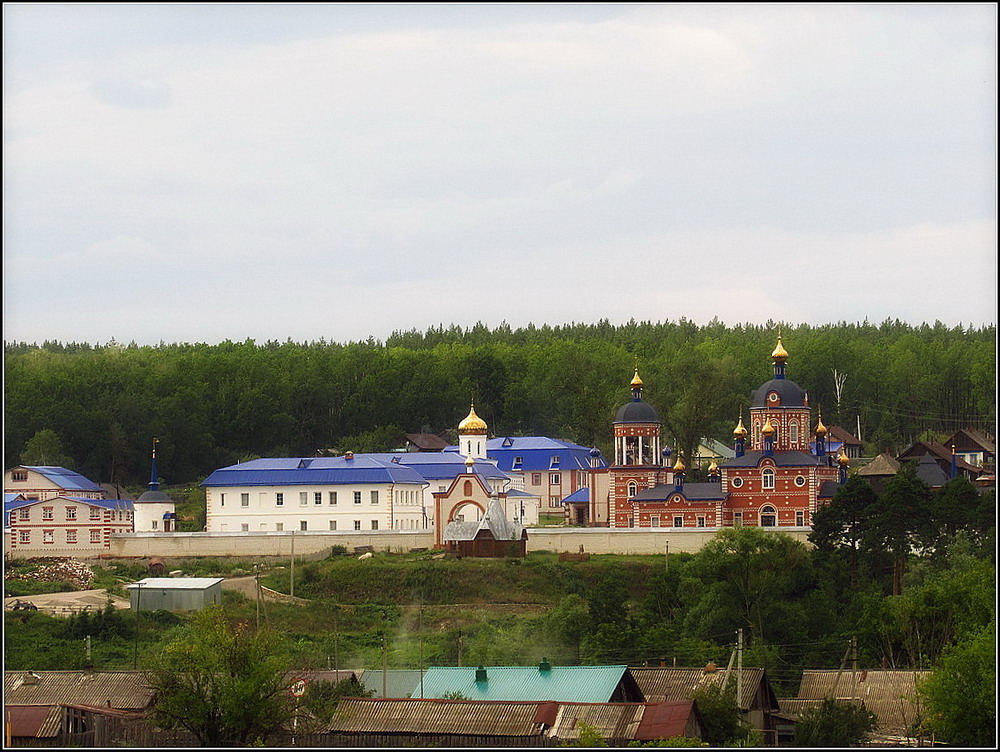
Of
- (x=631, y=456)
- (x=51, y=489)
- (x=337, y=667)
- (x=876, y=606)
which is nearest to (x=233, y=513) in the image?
(x=51, y=489)

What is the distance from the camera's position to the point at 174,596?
54.2 metres

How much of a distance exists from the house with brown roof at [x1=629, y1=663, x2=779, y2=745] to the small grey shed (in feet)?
62.6

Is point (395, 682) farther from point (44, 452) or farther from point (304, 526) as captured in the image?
point (44, 452)

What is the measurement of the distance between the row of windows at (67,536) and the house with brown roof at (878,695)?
3017 cm

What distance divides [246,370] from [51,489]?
91.6ft

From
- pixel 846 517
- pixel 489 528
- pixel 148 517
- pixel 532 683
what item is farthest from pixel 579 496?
pixel 532 683

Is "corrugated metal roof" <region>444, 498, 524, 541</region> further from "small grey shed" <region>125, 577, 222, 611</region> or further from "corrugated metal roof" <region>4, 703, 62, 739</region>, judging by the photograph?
"corrugated metal roof" <region>4, 703, 62, 739</region>

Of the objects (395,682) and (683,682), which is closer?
(683,682)

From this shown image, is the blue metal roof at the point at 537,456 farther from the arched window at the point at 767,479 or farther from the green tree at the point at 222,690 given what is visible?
the green tree at the point at 222,690

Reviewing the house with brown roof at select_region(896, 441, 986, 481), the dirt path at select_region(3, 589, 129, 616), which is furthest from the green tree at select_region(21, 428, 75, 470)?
the house with brown roof at select_region(896, 441, 986, 481)

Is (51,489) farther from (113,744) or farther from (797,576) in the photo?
(113,744)

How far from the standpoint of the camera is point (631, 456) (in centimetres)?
6519

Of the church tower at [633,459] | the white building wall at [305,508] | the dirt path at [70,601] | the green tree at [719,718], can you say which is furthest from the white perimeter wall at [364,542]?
the green tree at [719,718]

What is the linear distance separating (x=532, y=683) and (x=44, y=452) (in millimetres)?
48664
